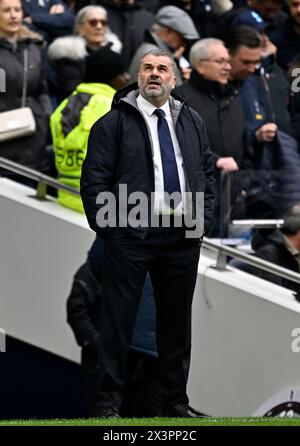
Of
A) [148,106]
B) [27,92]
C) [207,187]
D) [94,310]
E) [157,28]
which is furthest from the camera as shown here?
[157,28]

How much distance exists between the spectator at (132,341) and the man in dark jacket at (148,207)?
1.14 m

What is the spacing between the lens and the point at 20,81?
12703 mm

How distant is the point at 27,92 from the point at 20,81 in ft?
0.49

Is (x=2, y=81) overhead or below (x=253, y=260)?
overhead

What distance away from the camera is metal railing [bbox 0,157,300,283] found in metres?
11.0

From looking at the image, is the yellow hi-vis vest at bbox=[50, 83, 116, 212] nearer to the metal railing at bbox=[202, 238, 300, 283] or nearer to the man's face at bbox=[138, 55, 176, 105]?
the metal railing at bbox=[202, 238, 300, 283]

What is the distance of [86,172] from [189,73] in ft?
15.3

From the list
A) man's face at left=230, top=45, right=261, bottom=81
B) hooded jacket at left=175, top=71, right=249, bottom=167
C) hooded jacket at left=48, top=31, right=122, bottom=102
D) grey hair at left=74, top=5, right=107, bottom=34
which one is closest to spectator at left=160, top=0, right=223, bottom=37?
grey hair at left=74, top=5, right=107, bottom=34

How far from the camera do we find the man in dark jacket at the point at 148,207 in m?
9.20

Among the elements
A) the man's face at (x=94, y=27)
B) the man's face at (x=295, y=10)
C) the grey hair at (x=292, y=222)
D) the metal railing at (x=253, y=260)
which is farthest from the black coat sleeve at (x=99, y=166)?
the man's face at (x=295, y=10)

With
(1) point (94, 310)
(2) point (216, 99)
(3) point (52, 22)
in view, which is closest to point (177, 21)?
(3) point (52, 22)

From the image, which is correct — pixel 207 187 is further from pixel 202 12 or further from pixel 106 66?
pixel 202 12

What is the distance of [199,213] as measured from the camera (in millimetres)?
9328

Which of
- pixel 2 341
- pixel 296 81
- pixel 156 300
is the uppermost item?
pixel 296 81
